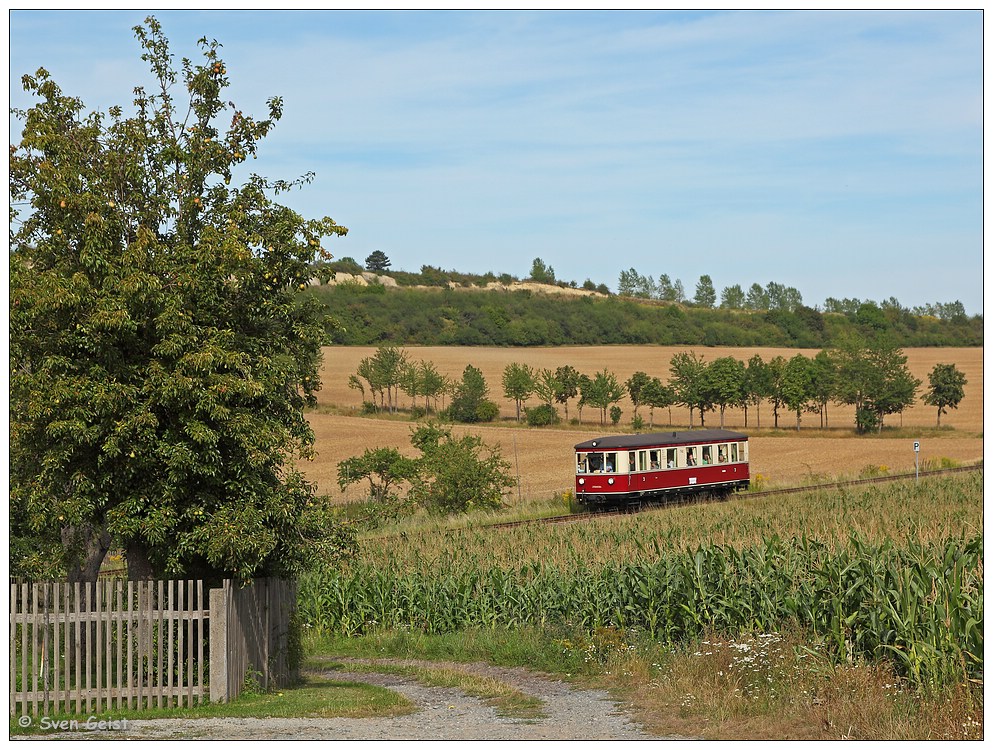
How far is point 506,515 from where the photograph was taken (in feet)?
141

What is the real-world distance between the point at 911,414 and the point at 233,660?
91827 mm

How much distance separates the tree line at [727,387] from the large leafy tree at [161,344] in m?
69.1

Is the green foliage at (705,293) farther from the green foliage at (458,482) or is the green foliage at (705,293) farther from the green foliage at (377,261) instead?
the green foliage at (458,482)

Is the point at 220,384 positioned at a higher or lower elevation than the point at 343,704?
higher

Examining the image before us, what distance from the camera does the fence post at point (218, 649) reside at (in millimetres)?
12680

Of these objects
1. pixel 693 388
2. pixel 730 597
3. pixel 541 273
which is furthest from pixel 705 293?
pixel 730 597

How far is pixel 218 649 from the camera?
12.7 m

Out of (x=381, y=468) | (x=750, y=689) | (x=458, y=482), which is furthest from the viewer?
(x=381, y=468)

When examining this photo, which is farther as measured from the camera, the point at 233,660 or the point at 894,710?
the point at 233,660

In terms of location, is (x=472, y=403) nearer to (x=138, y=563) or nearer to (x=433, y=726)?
(x=138, y=563)

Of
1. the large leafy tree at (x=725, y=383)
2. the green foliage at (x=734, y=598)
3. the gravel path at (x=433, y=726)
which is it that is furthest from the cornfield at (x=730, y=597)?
the large leafy tree at (x=725, y=383)

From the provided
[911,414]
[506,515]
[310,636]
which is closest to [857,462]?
[506,515]

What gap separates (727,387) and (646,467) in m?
44.4

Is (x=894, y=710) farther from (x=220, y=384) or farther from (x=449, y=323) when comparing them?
(x=449, y=323)
